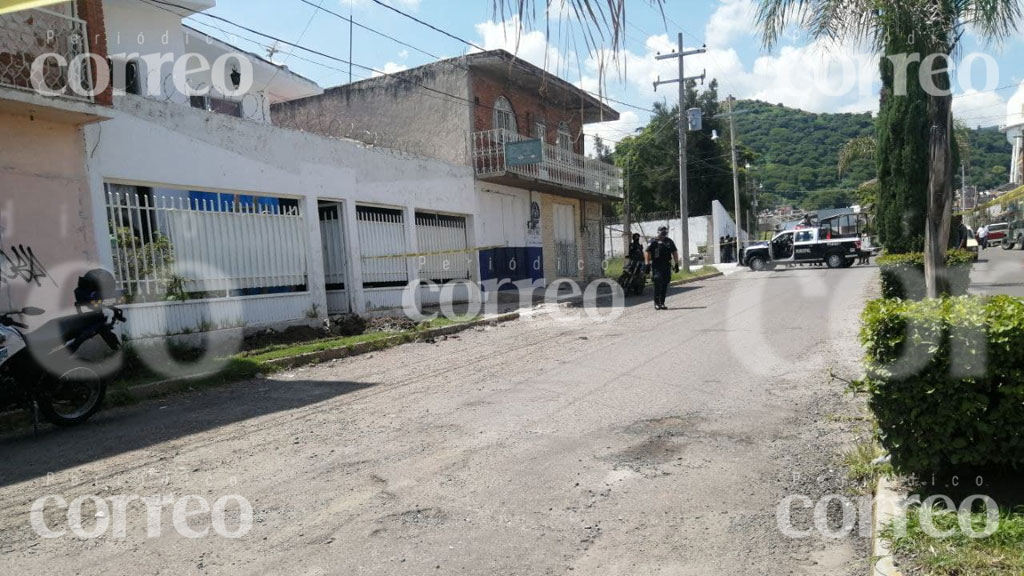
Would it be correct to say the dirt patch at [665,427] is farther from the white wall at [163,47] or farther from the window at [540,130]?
the window at [540,130]

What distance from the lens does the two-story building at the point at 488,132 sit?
1862cm

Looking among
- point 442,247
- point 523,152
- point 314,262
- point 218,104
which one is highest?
point 218,104

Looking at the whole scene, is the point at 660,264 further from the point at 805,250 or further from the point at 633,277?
→ the point at 805,250

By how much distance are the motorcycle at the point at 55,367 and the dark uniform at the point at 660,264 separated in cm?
992

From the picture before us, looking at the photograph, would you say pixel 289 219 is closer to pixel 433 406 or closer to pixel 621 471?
pixel 433 406

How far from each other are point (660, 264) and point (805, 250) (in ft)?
55.9

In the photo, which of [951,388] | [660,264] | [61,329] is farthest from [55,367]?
[660,264]

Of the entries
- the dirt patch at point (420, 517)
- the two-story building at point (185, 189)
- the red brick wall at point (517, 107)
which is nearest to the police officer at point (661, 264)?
the red brick wall at point (517, 107)

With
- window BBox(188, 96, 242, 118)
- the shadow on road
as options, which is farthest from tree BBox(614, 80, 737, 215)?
the shadow on road

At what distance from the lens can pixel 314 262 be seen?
12430mm

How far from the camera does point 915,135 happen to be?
1145 centimetres

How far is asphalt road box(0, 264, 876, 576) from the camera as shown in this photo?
320 centimetres

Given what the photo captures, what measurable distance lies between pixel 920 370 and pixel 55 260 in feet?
29.9

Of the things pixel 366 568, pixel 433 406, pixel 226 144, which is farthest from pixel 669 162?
pixel 366 568
